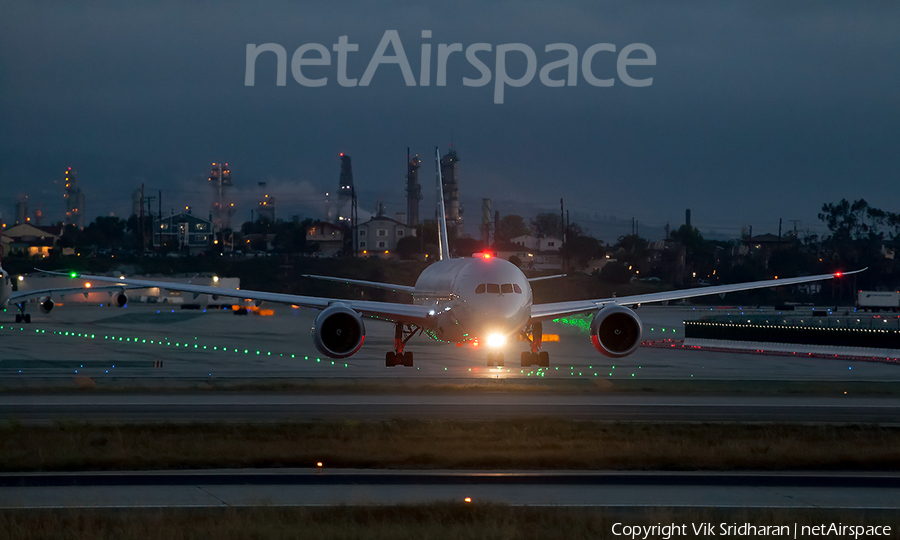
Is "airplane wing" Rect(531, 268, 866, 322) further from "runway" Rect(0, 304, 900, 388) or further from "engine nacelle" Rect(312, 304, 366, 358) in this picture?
"engine nacelle" Rect(312, 304, 366, 358)

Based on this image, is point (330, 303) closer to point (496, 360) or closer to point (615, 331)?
→ point (496, 360)

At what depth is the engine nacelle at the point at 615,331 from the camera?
3416cm

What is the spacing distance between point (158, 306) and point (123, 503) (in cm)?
10158

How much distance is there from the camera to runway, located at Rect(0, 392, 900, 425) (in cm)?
2517

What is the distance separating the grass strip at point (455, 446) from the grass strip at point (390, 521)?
4.23 meters

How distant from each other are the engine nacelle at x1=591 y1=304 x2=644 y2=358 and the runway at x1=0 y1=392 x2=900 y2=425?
138 inches

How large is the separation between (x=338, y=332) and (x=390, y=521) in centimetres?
2037

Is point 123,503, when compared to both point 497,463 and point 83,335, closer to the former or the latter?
point 497,463

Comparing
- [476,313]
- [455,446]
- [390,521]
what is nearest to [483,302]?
[476,313]

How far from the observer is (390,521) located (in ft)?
45.4

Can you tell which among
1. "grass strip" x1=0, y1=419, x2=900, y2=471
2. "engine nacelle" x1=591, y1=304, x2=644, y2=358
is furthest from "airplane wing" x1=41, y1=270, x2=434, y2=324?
"grass strip" x1=0, y1=419, x2=900, y2=471

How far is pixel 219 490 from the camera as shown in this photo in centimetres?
1611

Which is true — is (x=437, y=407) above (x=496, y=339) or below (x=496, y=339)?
below

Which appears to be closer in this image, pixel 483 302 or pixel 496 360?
pixel 483 302
